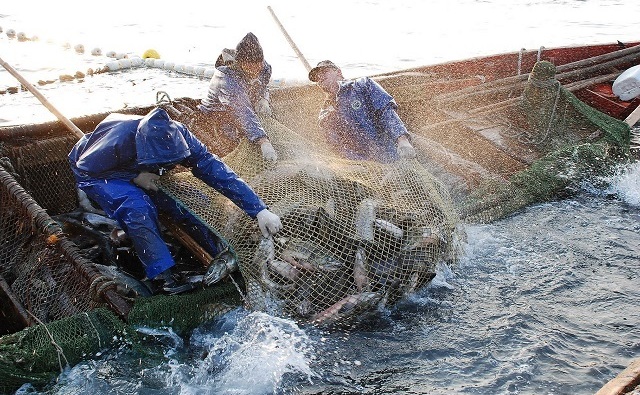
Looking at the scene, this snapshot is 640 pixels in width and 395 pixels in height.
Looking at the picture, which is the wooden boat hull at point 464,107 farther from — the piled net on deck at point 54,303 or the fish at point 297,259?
the fish at point 297,259

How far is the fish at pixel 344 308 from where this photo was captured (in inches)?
189

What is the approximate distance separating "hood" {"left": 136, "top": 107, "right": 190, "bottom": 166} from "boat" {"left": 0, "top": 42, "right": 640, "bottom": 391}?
48 cm

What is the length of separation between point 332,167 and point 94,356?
9.25 ft

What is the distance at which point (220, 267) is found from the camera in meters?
4.78

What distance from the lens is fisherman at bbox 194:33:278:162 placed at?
19.9 feet

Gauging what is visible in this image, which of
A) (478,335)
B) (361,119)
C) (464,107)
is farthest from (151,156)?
(464,107)

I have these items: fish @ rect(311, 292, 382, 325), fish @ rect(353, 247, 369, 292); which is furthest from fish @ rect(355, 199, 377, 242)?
fish @ rect(311, 292, 382, 325)

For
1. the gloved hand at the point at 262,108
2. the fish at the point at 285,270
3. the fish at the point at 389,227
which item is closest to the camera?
the fish at the point at 285,270

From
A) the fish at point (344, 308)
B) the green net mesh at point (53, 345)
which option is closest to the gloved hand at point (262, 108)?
the fish at point (344, 308)

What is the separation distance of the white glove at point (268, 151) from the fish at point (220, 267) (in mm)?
1295

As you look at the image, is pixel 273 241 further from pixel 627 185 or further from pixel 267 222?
pixel 627 185

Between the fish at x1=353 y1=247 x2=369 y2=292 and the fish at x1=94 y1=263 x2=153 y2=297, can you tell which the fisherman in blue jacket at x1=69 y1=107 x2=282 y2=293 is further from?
the fish at x1=353 y1=247 x2=369 y2=292

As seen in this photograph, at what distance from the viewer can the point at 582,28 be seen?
20.8m

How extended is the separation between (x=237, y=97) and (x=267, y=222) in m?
2.13
